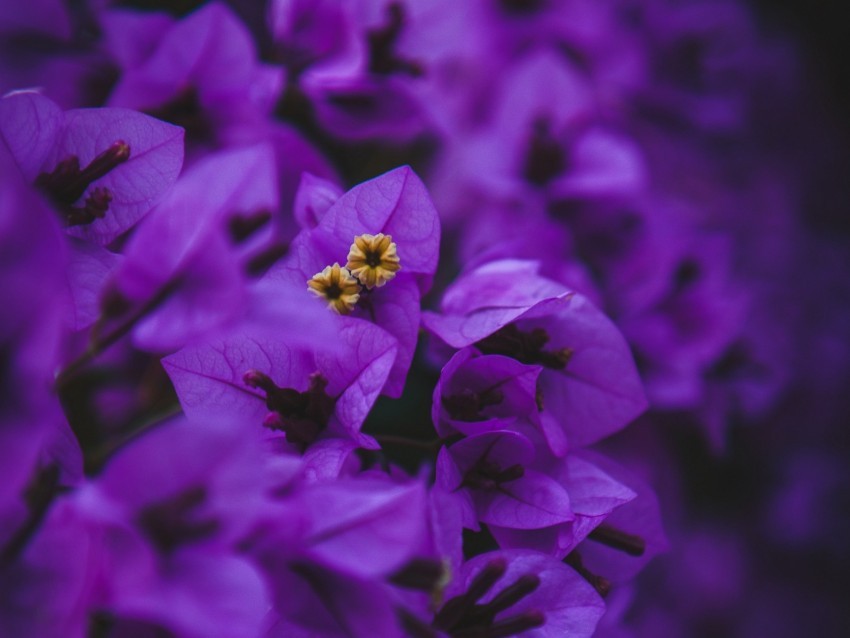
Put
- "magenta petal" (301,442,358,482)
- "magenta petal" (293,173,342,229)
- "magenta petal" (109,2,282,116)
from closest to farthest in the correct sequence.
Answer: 1. "magenta petal" (301,442,358,482)
2. "magenta petal" (293,173,342,229)
3. "magenta petal" (109,2,282,116)

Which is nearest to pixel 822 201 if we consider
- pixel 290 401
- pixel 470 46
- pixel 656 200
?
pixel 656 200

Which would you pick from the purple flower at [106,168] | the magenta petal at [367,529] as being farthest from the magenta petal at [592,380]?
the purple flower at [106,168]

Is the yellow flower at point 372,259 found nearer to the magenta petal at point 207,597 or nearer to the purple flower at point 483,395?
the purple flower at point 483,395

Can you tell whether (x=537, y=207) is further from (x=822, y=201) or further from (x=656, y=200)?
(x=822, y=201)

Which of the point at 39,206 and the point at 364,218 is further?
the point at 364,218

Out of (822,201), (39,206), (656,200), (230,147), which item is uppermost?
(39,206)

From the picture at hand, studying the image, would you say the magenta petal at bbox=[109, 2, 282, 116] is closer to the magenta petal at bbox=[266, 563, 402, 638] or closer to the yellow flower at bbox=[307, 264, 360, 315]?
the yellow flower at bbox=[307, 264, 360, 315]

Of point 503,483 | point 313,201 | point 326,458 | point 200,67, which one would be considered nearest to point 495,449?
point 503,483

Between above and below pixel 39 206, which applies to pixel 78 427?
below

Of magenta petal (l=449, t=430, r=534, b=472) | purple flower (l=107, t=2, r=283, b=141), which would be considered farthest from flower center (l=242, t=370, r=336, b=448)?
purple flower (l=107, t=2, r=283, b=141)
